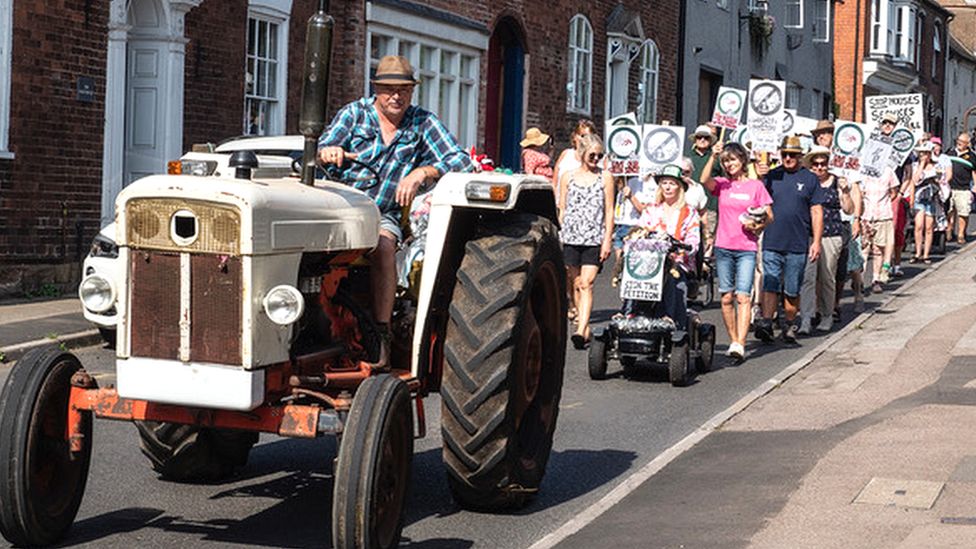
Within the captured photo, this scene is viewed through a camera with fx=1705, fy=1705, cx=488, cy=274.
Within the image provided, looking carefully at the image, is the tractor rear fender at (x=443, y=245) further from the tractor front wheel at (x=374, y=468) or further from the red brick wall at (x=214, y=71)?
the red brick wall at (x=214, y=71)

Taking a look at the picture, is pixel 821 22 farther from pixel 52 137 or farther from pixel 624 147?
pixel 52 137

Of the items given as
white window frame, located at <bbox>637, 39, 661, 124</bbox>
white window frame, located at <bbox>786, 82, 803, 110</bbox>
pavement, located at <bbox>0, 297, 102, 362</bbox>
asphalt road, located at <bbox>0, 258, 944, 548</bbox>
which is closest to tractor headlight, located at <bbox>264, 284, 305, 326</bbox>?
asphalt road, located at <bbox>0, 258, 944, 548</bbox>

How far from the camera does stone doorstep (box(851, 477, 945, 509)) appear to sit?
8.06 m

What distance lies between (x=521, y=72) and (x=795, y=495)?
2045 centimetres

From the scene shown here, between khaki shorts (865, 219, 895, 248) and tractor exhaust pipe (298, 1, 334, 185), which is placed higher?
tractor exhaust pipe (298, 1, 334, 185)

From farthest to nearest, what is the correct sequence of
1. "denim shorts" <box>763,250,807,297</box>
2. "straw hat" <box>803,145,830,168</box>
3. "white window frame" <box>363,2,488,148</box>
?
"white window frame" <box>363,2,488,148</box> → "straw hat" <box>803,145,830,168</box> → "denim shorts" <box>763,250,807,297</box>

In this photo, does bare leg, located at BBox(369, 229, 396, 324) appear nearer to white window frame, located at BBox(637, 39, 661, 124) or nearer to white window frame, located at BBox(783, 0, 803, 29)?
white window frame, located at BBox(637, 39, 661, 124)

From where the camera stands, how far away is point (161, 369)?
636 cm

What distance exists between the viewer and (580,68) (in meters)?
30.9

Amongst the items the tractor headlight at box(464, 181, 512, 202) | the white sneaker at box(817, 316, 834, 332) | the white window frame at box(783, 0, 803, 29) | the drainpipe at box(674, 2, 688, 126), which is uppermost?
the white window frame at box(783, 0, 803, 29)

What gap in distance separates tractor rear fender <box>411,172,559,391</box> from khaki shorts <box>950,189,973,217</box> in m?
24.0

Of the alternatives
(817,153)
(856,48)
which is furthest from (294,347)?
(856,48)

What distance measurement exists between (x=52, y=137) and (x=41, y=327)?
3265 mm

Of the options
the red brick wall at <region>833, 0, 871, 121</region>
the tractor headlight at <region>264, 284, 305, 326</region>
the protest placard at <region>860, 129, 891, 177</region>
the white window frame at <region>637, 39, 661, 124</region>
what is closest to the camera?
the tractor headlight at <region>264, 284, 305, 326</region>
